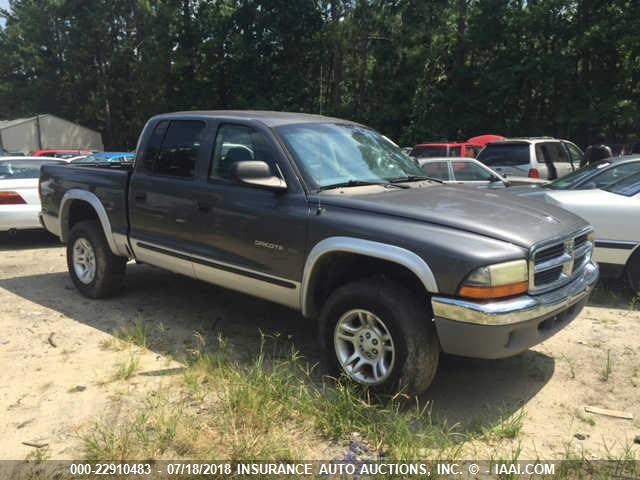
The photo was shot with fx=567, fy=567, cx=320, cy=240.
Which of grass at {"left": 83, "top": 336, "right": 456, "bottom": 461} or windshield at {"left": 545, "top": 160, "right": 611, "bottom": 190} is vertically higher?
windshield at {"left": 545, "top": 160, "right": 611, "bottom": 190}

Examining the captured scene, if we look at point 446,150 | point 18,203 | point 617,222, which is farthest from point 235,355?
point 446,150

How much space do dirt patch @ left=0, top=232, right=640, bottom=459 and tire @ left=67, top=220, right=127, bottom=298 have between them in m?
0.16

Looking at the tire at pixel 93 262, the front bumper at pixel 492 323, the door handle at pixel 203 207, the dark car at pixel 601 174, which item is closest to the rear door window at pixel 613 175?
the dark car at pixel 601 174

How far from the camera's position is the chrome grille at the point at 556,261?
134 inches

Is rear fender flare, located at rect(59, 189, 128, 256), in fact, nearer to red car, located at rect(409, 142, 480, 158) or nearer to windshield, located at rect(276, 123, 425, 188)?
windshield, located at rect(276, 123, 425, 188)

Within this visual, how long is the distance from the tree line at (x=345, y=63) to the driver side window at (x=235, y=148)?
1891 centimetres

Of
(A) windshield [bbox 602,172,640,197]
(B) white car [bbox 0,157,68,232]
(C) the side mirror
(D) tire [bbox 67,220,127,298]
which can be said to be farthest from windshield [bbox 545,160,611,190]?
(B) white car [bbox 0,157,68,232]

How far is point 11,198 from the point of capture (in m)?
8.59

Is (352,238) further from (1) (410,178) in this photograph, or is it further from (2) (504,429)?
(2) (504,429)

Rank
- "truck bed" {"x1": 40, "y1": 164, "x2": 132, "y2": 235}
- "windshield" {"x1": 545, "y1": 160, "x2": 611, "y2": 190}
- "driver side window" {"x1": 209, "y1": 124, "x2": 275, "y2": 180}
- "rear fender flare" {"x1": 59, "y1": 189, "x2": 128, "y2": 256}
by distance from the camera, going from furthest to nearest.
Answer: "windshield" {"x1": 545, "y1": 160, "x2": 611, "y2": 190} < "rear fender flare" {"x1": 59, "y1": 189, "x2": 128, "y2": 256} < "truck bed" {"x1": 40, "y1": 164, "x2": 132, "y2": 235} < "driver side window" {"x1": 209, "y1": 124, "x2": 275, "y2": 180}

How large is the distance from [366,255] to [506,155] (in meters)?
9.92

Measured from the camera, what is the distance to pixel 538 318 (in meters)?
3.38

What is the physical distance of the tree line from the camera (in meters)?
21.5

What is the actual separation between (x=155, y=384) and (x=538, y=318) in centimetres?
262
